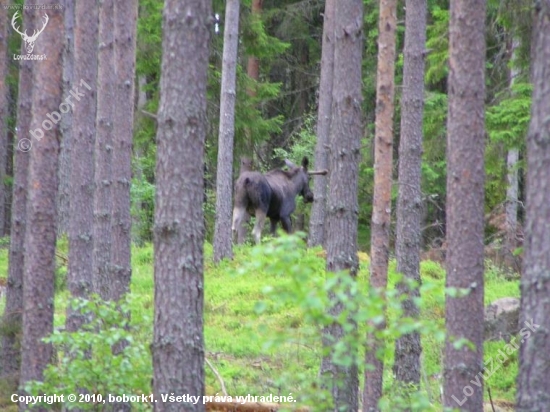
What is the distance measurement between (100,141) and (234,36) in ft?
29.9

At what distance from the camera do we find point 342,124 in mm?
8867

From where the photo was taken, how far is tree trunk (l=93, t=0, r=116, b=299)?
35.7 feet

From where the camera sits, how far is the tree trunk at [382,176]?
384 inches

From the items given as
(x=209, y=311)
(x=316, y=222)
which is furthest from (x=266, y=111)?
(x=209, y=311)

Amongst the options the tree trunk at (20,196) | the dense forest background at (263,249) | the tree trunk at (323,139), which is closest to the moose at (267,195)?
the tree trunk at (323,139)

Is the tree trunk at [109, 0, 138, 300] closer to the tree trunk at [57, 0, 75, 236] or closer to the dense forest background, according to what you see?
the dense forest background

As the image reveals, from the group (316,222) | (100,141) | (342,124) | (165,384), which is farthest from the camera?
(316,222)

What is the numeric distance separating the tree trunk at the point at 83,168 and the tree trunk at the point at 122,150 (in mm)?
297

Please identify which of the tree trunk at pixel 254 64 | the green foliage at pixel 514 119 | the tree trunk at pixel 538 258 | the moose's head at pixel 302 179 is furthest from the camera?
the tree trunk at pixel 254 64

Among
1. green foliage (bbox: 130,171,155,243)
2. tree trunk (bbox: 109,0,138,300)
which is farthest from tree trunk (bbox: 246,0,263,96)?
tree trunk (bbox: 109,0,138,300)

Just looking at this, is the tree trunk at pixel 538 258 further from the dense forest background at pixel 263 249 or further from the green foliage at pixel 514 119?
the green foliage at pixel 514 119

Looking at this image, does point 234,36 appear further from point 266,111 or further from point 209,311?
point 266,111

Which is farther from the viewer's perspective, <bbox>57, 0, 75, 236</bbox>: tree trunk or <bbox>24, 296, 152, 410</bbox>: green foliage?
<bbox>57, 0, 75, 236</bbox>: tree trunk

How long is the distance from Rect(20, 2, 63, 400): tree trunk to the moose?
10.5 m
